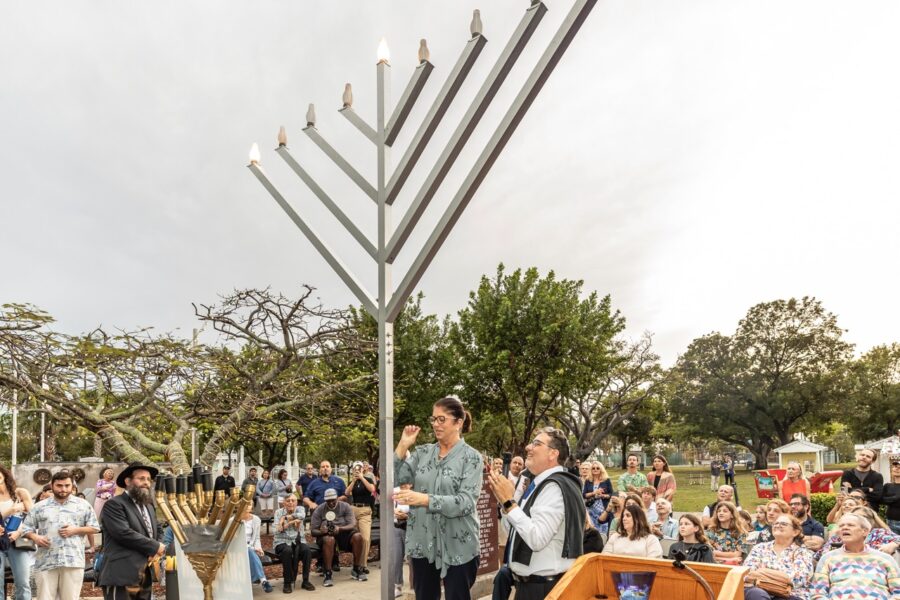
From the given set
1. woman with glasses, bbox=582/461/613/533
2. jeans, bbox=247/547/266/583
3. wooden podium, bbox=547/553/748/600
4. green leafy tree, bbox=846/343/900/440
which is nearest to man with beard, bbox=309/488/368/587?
jeans, bbox=247/547/266/583

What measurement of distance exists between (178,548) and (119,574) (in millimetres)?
2125

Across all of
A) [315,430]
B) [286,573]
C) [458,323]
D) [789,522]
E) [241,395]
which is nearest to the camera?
[789,522]

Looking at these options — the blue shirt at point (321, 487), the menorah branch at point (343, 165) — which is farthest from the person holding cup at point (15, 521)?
the blue shirt at point (321, 487)

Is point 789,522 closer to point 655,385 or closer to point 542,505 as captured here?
point 542,505

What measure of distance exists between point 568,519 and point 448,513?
24.5 inches

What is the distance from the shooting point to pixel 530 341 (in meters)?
23.7

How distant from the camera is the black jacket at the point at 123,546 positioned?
221 inches

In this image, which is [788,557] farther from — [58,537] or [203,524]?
[58,537]

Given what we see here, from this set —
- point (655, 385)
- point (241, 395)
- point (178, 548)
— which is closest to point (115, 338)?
point (241, 395)

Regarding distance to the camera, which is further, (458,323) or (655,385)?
(655,385)

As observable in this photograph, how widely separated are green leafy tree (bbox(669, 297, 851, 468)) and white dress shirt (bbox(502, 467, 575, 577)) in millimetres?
39903

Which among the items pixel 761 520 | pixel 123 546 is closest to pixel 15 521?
pixel 123 546

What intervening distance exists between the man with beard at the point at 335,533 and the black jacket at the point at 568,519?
6820 millimetres

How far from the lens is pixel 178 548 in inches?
156
